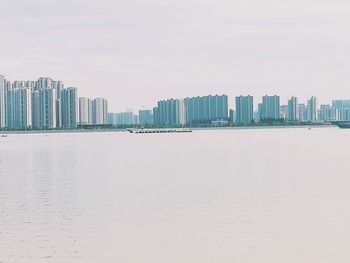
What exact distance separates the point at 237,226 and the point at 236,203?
529cm

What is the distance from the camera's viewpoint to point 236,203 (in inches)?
1030

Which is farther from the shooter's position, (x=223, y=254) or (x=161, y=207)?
(x=161, y=207)

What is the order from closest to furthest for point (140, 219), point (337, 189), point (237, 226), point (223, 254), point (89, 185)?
point (223, 254), point (237, 226), point (140, 219), point (337, 189), point (89, 185)

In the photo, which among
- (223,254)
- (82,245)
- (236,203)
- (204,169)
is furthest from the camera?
(204,169)

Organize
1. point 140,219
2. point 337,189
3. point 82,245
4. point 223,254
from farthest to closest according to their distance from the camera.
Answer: point 337,189, point 140,219, point 82,245, point 223,254

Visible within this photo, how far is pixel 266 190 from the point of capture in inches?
1214

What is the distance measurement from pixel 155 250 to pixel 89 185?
55.4ft

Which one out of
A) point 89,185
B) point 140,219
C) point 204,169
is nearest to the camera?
point 140,219

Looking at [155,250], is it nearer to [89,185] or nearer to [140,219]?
[140,219]

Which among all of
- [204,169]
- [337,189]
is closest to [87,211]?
[337,189]

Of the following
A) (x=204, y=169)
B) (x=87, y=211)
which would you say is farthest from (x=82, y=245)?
(x=204, y=169)

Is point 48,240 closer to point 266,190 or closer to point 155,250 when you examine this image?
point 155,250

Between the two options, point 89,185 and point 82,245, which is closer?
point 82,245

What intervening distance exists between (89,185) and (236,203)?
1038cm
